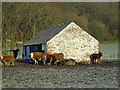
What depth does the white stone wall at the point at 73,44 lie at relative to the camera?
3166 cm

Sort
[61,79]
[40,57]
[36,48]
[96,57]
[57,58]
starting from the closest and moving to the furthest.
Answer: [61,79] < [57,58] < [40,57] < [96,57] < [36,48]

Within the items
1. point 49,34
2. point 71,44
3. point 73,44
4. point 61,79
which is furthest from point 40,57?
point 61,79

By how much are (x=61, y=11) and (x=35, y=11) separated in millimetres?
11286

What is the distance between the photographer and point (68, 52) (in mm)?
32125

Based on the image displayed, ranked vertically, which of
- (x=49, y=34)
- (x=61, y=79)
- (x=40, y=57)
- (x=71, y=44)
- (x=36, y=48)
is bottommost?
(x=61, y=79)

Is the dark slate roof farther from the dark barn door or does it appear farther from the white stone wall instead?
the white stone wall

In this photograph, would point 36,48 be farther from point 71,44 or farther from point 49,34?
point 71,44

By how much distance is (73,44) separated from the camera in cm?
3238

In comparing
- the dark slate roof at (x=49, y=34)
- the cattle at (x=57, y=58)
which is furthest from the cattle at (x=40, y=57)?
the dark slate roof at (x=49, y=34)

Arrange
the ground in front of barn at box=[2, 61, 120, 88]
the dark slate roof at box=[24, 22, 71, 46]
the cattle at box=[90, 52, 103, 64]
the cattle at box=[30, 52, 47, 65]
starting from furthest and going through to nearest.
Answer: the dark slate roof at box=[24, 22, 71, 46], the cattle at box=[90, 52, 103, 64], the cattle at box=[30, 52, 47, 65], the ground in front of barn at box=[2, 61, 120, 88]

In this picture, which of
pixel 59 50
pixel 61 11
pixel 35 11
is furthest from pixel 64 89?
pixel 61 11

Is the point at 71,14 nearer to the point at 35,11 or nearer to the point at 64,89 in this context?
the point at 35,11

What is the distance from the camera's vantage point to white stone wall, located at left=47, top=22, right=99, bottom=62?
1246 inches

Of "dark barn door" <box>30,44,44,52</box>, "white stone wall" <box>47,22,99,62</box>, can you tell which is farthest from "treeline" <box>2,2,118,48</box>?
"white stone wall" <box>47,22,99,62</box>
